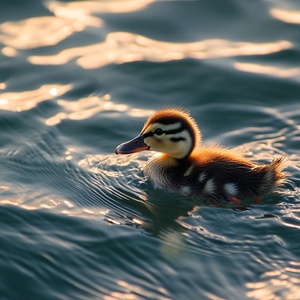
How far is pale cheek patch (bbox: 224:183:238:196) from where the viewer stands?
22.2 ft

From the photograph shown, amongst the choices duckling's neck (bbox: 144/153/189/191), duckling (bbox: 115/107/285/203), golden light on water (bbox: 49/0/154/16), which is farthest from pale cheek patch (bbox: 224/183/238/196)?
golden light on water (bbox: 49/0/154/16)

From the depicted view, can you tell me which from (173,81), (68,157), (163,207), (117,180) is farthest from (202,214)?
(173,81)

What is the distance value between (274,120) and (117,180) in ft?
6.07

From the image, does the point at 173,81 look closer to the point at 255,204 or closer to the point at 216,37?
the point at 216,37

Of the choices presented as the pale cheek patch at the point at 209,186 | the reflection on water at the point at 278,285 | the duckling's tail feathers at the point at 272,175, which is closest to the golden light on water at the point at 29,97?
the pale cheek patch at the point at 209,186

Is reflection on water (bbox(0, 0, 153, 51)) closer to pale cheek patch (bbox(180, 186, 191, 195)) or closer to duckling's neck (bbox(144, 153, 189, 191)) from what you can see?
duckling's neck (bbox(144, 153, 189, 191))

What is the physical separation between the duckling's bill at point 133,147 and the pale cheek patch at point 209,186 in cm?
66

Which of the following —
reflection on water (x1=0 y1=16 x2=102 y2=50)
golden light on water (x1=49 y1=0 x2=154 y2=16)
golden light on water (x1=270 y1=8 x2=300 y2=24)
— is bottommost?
reflection on water (x1=0 y1=16 x2=102 y2=50)

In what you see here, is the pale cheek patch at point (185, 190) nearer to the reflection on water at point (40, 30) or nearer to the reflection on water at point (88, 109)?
the reflection on water at point (88, 109)

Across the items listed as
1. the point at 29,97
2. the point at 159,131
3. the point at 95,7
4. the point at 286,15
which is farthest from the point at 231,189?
the point at 95,7

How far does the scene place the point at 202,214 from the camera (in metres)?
6.60

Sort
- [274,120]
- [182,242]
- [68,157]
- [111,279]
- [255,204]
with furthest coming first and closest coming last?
[274,120] → [68,157] → [255,204] → [182,242] → [111,279]

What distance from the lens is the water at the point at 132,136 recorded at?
5.82 metres

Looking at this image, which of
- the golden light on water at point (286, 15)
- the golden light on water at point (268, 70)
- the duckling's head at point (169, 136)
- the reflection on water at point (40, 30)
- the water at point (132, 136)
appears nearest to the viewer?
the water at point (132, 136)
